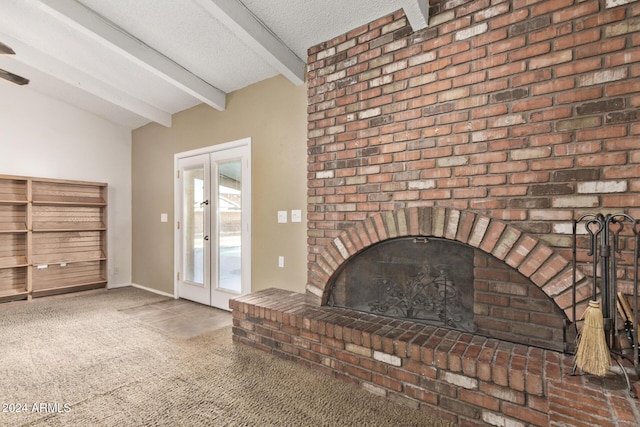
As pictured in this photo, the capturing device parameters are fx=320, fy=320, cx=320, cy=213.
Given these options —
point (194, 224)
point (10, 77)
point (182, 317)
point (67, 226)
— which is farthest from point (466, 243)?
point (67, 226)

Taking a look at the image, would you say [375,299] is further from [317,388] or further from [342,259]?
[317,388]

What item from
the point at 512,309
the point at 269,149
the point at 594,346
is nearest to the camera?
the point at 594,346

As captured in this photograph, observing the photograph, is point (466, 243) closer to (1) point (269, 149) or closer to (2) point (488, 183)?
(2) point (488, 183)

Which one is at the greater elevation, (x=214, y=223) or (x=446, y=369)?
(x=214, y=223)

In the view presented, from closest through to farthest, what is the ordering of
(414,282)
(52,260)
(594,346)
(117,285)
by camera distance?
(594,346) < (414,282) < (52,260) < (117,285)

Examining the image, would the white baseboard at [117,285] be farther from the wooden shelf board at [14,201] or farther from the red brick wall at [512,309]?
the red brick wall at [512,309]

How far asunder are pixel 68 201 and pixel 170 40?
3.14 m

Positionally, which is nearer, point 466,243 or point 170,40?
point 466,243

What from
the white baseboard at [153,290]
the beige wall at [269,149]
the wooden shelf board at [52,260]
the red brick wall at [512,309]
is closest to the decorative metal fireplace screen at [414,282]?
the red brick wall at [512,309]

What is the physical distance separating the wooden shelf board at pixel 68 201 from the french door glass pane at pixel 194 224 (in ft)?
4.96

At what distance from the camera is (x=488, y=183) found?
1.93 meters

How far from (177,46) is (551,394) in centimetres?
364

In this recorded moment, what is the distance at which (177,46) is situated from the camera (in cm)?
295

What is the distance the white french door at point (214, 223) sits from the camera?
11.9 ft
